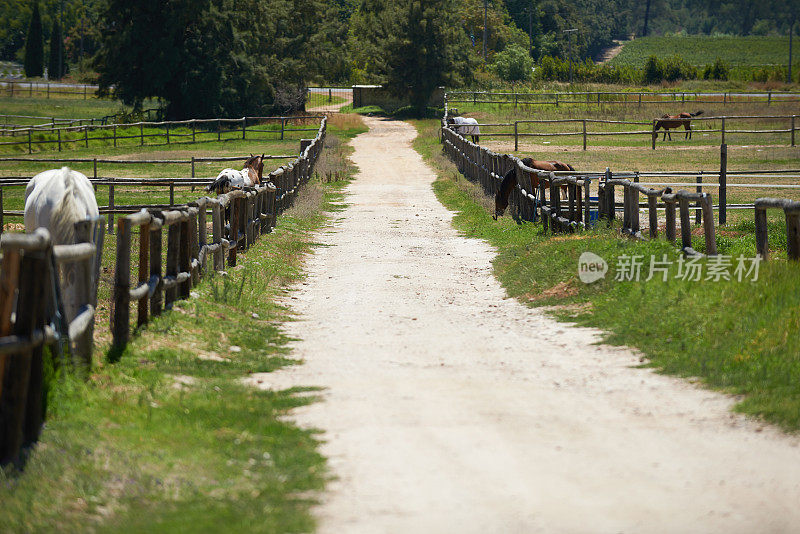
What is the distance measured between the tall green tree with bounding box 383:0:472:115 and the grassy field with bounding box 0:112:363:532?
5683cm

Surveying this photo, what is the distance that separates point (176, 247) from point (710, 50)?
15897cm

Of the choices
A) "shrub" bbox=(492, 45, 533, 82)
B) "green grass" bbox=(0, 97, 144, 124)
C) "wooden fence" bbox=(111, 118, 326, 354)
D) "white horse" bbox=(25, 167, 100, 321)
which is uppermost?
"shrub" bbox=(492, 45, 533, 82)

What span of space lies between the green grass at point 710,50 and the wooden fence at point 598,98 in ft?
254

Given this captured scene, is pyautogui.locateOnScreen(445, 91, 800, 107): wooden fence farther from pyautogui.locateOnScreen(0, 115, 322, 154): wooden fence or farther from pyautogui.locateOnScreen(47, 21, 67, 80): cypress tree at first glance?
pyautogui.locateOnScreen(47, 21, 67, 80): cypress tree

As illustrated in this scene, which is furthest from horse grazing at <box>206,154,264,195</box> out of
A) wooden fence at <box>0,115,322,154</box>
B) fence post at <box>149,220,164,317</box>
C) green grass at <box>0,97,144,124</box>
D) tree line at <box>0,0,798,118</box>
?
green grass at <box>0,97,144,124</box>

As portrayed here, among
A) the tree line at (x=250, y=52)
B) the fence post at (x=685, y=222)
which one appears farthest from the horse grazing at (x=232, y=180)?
the tree line at (x=250, y=52)

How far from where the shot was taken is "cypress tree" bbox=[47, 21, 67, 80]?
102125 mm

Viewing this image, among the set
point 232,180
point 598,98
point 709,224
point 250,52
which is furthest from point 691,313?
point 250,52

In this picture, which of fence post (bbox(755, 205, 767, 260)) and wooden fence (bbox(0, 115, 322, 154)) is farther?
wooden fence (bbox(0, 115, 322, 154))

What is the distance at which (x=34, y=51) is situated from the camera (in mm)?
106438

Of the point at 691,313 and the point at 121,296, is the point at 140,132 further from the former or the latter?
the point at 691,313

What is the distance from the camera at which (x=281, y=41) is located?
68.9 meters

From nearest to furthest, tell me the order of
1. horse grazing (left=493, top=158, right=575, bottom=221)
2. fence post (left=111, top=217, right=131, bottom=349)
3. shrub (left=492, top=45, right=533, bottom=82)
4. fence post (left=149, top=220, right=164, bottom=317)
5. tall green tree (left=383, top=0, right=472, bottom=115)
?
fence post (left=111, top=217, right=131, bottom=349) < fence post (left=149, top=220, right=164, bottom=317) < horse grazing (left=493, top=158, right=575, bottom=221) < tall green tree (left=383, top=0, right=472, bottom=115) < shrub (left=492, top=45, right=533, bottom=82)

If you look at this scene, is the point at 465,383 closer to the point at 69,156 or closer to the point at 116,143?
the point at 69,156
